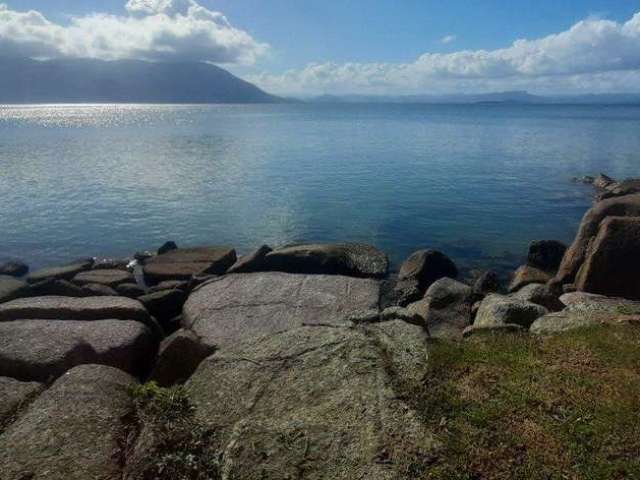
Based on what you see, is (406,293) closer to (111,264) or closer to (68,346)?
(68,346)

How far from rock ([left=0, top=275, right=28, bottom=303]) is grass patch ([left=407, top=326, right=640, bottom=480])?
52.8 ft

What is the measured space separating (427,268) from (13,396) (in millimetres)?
15015

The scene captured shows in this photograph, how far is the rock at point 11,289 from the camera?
18.1 meters

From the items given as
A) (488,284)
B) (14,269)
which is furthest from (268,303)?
(14,269)

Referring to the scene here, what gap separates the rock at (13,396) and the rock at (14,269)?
710 inches

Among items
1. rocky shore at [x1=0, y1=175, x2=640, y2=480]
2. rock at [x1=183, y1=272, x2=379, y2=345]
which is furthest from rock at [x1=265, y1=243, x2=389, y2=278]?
rock at [x1=183, y1=272, x2=379, y2=345]

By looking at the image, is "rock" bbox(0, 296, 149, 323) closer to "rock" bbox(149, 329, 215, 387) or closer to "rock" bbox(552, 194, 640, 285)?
"rock" bbox(149, 329, 215, 387)

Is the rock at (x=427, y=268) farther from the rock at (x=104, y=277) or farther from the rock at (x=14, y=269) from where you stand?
the rock at (x=14, y=269)

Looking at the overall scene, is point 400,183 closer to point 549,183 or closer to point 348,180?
point 348,180

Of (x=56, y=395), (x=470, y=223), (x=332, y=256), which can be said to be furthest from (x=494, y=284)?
(x=56, y=395)

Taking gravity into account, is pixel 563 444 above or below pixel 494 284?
above

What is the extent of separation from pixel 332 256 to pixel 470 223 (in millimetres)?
14872

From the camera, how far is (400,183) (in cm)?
4625

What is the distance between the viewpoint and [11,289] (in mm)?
18656
